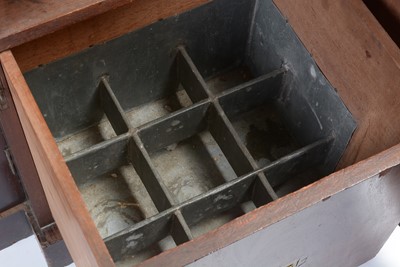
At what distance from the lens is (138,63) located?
1.34 metres

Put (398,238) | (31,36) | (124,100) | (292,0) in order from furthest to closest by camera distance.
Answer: (398,238)
(124,100)
(292,0)
(31,36)

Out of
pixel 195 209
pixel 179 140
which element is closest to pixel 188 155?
pixel 179 140

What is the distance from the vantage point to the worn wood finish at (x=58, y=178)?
3.34 ft

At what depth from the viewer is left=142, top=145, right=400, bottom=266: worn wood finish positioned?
1006mm

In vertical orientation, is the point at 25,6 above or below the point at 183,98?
above

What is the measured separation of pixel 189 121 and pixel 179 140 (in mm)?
45

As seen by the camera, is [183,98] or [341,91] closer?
[341,91]

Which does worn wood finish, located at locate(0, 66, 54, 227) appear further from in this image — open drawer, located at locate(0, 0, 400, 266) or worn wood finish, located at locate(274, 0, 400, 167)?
worn wood finish, located at locate(274, 0, 400, 167)

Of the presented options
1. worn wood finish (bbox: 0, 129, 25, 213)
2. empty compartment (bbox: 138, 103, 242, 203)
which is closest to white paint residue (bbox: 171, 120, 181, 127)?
empty compartment (bbox: 138, 103, 242, 203)

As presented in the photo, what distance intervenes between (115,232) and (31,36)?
321mm

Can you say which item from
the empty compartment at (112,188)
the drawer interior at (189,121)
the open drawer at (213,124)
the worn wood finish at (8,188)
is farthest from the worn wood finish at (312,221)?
the worn wood finish at (8,188)

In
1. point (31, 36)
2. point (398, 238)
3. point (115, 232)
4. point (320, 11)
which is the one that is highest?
point (31, 36)

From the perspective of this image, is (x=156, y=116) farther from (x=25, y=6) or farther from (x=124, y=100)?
(x=25, y=6)

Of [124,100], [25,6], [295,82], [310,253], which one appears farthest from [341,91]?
[25,6]
